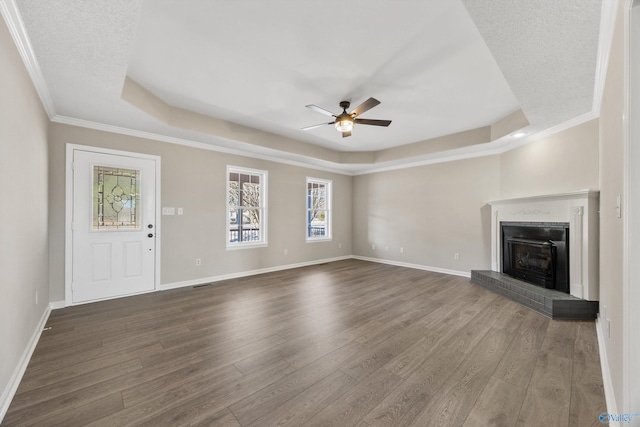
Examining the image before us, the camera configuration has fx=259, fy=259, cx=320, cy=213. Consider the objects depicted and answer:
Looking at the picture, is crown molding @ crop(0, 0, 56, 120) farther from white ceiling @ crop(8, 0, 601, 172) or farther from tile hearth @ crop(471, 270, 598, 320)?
tile hearth @ crop(471, 270, 598, 320)

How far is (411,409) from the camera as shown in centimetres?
168

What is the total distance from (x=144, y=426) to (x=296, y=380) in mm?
966

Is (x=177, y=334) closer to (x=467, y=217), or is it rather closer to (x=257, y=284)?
(x=257, y=284)

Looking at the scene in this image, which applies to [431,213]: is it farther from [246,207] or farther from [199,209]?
[199,209]

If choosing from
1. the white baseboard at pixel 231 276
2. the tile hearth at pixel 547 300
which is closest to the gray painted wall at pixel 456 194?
the tile hearth at pixel 547 300

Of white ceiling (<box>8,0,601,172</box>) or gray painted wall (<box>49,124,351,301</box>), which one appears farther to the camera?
gray painted wall (<box>49,124,351,301</box>)

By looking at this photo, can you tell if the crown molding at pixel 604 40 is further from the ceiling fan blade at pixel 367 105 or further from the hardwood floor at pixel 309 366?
the hardwood floor at pixel 309 366

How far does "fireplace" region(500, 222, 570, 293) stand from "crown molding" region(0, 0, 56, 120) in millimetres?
5910

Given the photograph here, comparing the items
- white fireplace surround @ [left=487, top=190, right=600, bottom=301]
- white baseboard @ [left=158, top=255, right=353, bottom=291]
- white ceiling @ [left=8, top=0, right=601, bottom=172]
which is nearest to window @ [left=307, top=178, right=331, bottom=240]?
white baseboard @ [left=158, top=255, right=353, bottom=291]

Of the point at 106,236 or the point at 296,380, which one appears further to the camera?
the point at 106,236

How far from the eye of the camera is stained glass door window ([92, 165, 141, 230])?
148 inches

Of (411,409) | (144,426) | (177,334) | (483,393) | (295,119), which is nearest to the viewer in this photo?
(144,426)

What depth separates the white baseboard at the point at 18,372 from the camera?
1648mm

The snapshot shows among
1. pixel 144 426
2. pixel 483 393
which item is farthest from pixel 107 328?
pixel 483 393
